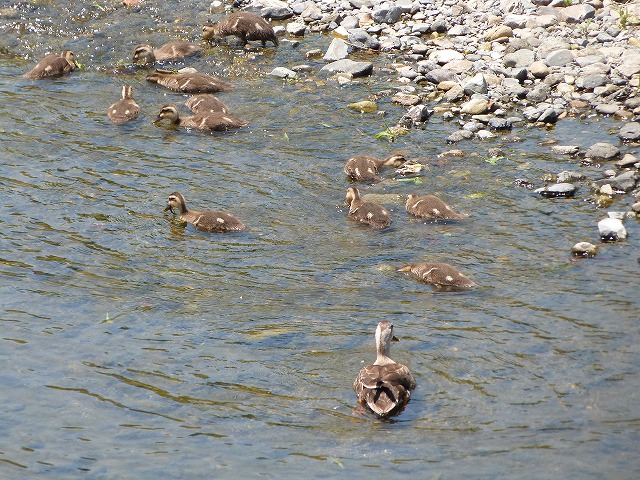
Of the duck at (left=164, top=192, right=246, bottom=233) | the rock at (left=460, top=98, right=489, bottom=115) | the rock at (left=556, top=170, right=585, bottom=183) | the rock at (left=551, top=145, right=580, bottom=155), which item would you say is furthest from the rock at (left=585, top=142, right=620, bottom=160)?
the duck at (left=164, top=192, right=246, bottom=233)

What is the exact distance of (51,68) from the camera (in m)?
14.9

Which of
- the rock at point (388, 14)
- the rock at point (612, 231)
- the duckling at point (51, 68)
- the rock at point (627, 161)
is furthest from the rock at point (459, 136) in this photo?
the duckling at point (51, 68)

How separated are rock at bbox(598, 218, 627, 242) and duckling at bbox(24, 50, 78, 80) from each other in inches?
364

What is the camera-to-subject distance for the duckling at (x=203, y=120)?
43.3ft

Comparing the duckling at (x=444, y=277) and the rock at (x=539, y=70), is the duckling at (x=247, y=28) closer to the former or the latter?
the rock at (x=539, y=70)

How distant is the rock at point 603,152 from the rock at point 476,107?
197cm

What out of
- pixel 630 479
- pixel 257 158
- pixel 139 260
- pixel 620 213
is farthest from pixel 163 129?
pixel 630 479

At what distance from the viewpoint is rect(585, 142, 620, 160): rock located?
11633mm

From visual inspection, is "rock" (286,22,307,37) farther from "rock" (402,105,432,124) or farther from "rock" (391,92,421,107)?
"rock" (402,105,432,124)

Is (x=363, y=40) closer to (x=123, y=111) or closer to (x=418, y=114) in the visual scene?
(x=418, y=114)

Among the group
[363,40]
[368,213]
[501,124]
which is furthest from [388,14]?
[368,213]

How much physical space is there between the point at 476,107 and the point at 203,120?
3894 mm

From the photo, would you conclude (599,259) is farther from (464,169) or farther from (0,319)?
(0,319)

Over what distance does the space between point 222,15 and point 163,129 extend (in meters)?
5.28
